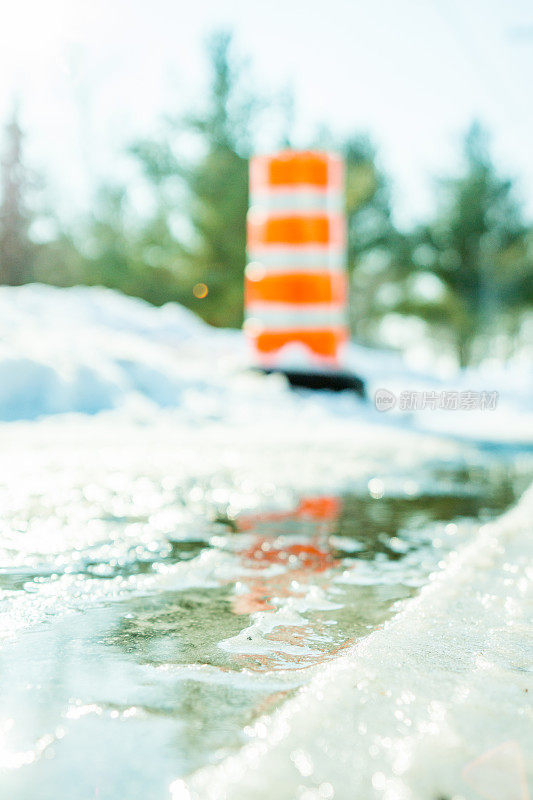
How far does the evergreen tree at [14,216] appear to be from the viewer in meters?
25.4

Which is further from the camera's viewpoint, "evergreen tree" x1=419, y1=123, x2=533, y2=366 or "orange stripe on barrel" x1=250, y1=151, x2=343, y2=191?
"evergreen tree" x1=419, y1=123, x2=533, y2=366

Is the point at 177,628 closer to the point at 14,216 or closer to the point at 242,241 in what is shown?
the point at 242,241

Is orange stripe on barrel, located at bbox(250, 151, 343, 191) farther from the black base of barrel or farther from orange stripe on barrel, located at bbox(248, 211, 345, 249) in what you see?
the black base of barrel

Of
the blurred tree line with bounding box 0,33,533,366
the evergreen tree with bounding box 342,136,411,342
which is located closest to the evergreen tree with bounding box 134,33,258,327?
the blurred tree line with bounding box 0,33,533,366

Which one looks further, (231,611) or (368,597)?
(368,597)

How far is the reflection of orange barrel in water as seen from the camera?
5910mm

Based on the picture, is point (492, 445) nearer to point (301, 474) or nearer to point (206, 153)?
point (301, 474)

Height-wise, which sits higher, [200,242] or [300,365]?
[200,242]

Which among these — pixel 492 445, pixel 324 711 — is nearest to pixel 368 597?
pixel 324 711

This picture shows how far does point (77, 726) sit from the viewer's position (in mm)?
887

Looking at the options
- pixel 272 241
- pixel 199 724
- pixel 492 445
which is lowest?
pixel 492 445

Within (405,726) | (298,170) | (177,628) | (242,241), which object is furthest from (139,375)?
(242,241)

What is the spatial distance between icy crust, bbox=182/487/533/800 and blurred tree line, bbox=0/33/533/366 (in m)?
15.7

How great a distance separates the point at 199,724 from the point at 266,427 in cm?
339
